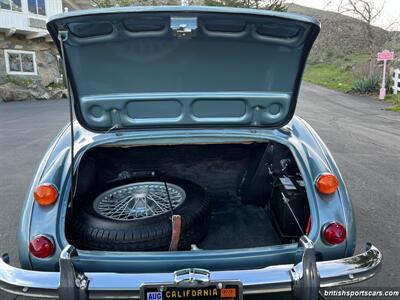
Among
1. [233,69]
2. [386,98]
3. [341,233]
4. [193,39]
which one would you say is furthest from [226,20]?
[386,98]

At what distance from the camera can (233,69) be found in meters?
2.37

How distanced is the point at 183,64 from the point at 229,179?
1.31 meters

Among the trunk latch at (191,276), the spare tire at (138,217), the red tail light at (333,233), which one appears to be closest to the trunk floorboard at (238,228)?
the spare tire at (138,217)

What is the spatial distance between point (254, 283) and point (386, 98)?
15.7 meters

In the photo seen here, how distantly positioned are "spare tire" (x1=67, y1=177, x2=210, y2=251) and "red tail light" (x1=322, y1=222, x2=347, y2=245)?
797mm

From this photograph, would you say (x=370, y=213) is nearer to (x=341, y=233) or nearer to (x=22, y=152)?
(x=341, y=233)

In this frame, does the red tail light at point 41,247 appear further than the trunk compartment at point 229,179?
No

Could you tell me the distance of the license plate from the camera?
1673 millimetres

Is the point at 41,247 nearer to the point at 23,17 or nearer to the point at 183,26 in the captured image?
the point at 183,26

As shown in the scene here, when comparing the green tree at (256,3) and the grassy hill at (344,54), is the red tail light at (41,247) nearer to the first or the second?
the grassy hill at (344,54)

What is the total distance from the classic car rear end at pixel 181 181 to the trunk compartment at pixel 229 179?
0.02 m

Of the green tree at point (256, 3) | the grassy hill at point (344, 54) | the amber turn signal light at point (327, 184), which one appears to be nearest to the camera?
the amber turn signal light at point (327, 184)

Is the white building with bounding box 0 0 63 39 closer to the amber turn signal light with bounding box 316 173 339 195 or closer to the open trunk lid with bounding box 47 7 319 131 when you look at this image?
the open trunk lid with bounding box 47 7 319 131

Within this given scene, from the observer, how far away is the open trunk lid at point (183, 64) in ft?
6.56
